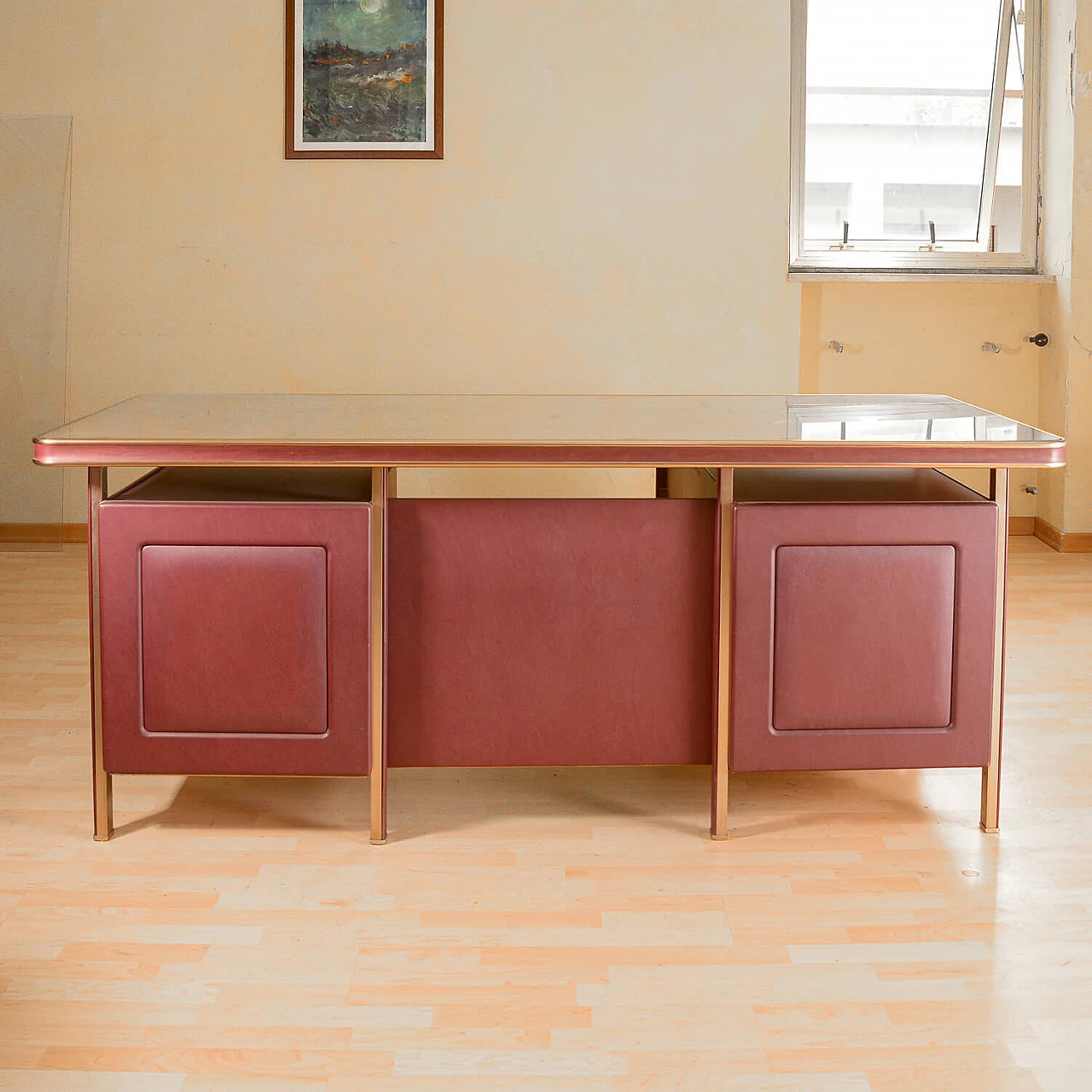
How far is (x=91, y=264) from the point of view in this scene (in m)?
5.09

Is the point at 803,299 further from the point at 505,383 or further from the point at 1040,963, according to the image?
the point at 1040,963

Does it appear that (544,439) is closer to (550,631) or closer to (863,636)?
(550,631)

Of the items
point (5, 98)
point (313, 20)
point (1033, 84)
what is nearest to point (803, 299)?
point (1033, 84)

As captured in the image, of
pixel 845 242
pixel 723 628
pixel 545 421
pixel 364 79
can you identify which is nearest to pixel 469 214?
pixel 364 79

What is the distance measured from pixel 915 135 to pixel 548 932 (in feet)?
14.4

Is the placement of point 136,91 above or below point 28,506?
above

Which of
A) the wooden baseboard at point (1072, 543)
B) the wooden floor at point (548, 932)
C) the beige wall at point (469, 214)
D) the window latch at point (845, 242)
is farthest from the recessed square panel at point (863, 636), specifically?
the window latch at point (845, 242)

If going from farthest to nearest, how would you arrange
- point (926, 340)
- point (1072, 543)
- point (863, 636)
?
point (926, 340) → point (1072, 543) → point (863, 636)

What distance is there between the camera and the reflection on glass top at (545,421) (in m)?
2.32

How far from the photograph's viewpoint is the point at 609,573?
246 centimetres

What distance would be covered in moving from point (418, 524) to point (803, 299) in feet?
11.4

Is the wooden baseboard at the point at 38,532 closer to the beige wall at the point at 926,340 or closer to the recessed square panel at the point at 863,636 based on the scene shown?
the beige wall at the point at 926,340

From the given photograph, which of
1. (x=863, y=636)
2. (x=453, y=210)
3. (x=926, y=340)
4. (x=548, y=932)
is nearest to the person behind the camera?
(x=548, y=932)

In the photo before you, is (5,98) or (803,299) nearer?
→ (5,98)
